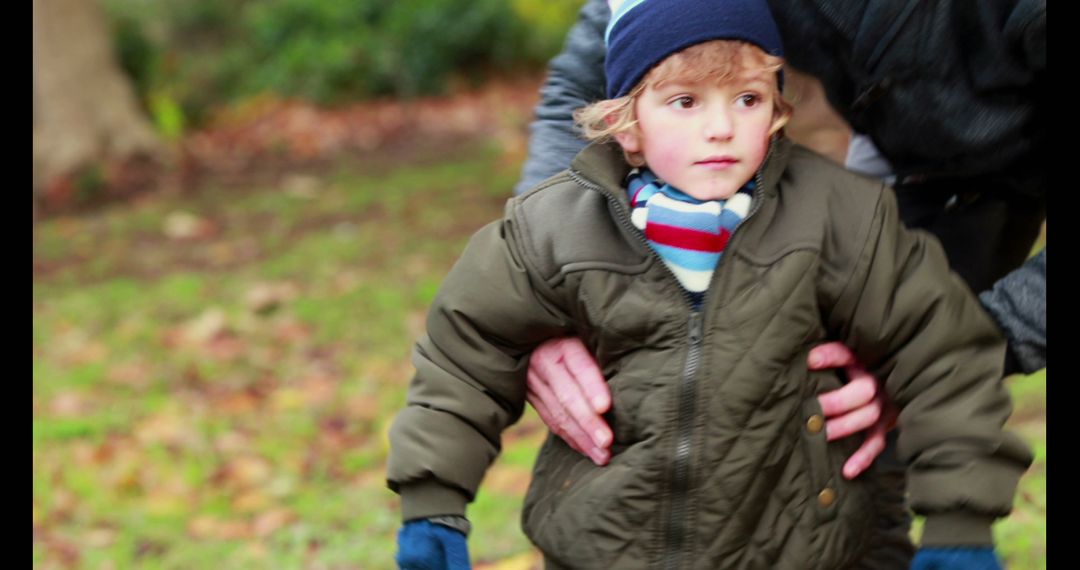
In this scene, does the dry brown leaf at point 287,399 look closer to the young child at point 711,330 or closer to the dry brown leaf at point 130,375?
the dry brown leaf at point 130,375

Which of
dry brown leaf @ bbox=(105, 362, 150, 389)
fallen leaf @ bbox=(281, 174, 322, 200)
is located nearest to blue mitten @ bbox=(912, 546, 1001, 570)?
dry brown leaf @ bbox=(105, 362, 150, 389)

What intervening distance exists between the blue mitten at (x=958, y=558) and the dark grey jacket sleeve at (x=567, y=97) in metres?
0.98

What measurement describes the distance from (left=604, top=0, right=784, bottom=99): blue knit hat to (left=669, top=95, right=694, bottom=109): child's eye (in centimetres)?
7

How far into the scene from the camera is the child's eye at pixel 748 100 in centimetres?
204

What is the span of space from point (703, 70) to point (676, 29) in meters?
0.08

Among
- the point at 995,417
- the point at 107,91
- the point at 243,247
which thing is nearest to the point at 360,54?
the point at 107,91

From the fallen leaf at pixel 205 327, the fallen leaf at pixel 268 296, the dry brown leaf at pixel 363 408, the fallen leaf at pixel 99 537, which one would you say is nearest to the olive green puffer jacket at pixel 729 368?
the fallen leaf at pixel 99 537

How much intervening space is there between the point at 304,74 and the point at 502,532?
1024 cm

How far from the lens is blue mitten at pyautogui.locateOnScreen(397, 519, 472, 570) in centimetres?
209

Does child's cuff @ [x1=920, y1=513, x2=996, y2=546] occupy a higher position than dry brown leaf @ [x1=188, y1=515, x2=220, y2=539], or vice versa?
child's cuff @ [x1=920, y1=513, x2=996, y2=546]

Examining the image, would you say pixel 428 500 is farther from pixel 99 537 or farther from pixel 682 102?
pixel 99 537

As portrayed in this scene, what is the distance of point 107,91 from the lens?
9.88m

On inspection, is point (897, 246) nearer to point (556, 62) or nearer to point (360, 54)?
point (556, 62)

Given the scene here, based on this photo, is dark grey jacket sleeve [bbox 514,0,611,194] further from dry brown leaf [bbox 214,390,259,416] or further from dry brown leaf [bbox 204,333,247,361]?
dry brown leaf [bbox 204,333,247,361]
